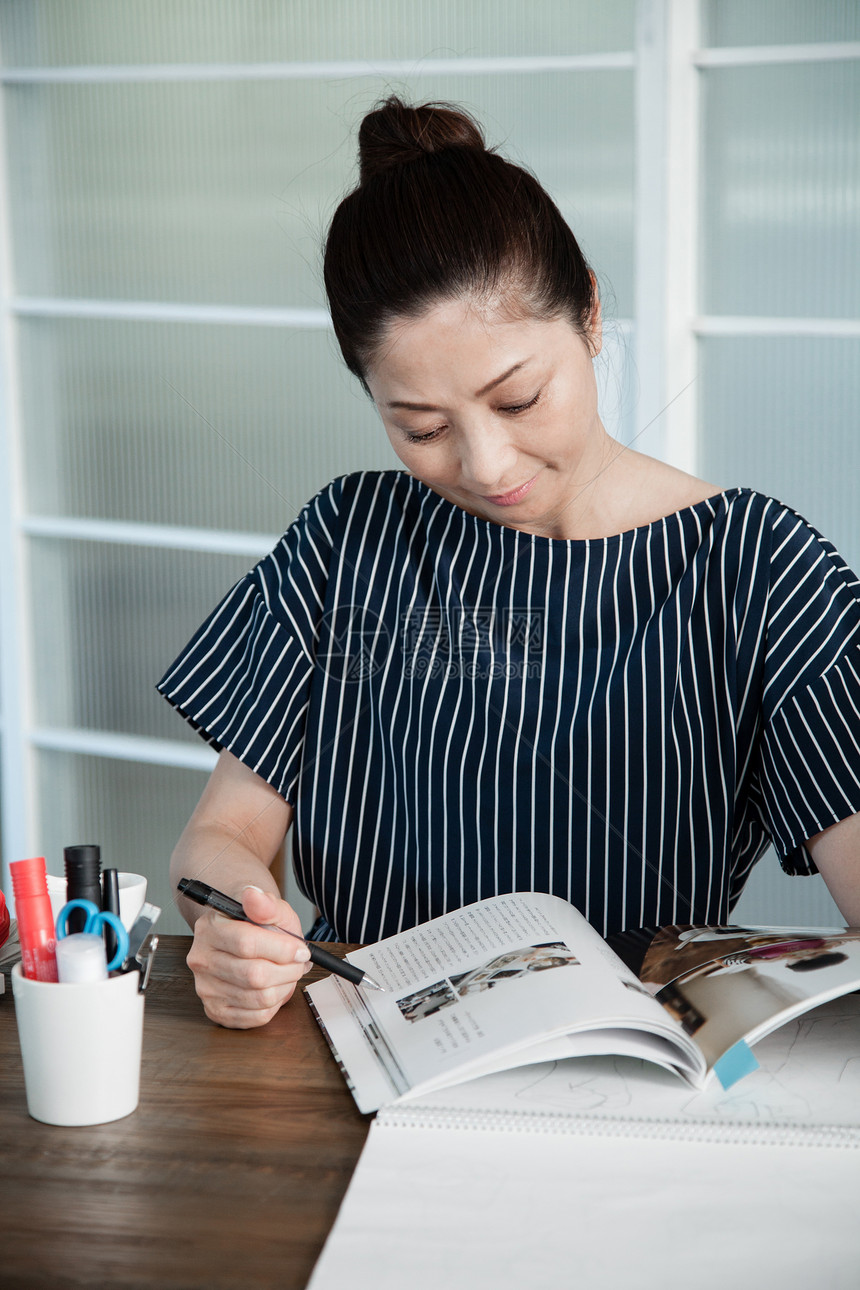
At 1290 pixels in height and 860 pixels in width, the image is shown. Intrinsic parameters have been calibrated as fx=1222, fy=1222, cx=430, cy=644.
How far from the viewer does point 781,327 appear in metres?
1.76

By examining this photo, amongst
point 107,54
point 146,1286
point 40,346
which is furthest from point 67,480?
point 146,1286

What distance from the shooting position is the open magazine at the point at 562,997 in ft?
2.24

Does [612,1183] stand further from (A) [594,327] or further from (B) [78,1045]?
(A) [594,327]

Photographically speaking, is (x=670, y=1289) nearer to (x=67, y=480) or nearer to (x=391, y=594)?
(x=391, y=594)

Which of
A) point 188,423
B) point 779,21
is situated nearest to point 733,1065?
point 779,21

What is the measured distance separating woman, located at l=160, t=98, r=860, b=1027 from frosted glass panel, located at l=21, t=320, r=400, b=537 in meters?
0.96

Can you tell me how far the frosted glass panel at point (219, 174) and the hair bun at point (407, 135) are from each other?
0.86m

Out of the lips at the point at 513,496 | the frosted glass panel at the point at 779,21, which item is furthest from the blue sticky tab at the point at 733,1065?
the frosted glass panel at the point at 779,21

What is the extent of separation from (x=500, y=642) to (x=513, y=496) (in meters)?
0.15

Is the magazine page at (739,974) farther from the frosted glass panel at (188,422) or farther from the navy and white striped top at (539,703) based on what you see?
the frosted glass panel at (188,422)

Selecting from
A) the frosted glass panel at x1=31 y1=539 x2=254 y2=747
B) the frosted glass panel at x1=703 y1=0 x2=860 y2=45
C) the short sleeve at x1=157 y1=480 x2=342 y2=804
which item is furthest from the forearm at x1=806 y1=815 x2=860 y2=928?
the frosted glass panel at x1=31 y1=539 x2=254 y2=747

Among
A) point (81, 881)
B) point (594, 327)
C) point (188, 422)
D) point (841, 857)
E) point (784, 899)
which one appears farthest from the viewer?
point (188, 422)

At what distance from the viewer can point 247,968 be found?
0.77 m

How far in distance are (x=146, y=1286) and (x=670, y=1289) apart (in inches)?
8.9
